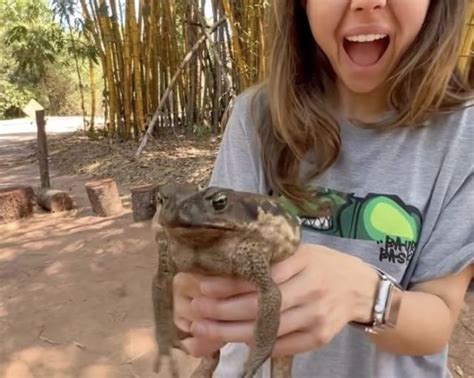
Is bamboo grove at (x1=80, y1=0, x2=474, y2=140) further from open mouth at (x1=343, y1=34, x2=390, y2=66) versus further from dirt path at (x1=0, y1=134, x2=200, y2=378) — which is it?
open mouth at (x1=343, y1=34, x2=390, y2=66)

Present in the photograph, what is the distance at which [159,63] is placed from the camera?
680cm

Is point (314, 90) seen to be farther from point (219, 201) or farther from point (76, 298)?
point (76, 298)

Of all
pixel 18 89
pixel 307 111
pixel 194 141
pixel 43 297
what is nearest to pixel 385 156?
pixel 307 111

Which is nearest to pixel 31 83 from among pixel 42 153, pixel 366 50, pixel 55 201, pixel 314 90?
pixel 42 153

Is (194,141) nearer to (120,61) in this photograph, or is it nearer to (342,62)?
(120,61)

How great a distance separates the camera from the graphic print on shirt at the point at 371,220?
1.03 m

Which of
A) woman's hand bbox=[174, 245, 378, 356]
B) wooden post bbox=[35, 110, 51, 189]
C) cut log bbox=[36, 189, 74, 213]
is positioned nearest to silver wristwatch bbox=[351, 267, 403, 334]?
woman's hand bbox=[174, 245, 378, 356]

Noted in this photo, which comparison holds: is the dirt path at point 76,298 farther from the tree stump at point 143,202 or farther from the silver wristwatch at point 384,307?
the silver wristwatch at point 384,307

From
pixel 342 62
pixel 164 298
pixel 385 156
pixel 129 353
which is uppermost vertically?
pixel 342 62

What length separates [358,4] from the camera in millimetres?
980

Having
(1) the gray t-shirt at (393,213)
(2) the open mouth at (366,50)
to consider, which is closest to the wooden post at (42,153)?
(1) the gray t-shirt at (393,213)

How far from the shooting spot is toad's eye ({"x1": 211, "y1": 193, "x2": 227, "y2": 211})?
0.65 m

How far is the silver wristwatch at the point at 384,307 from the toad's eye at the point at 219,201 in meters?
0.30

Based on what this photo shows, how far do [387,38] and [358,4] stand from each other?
91mm
